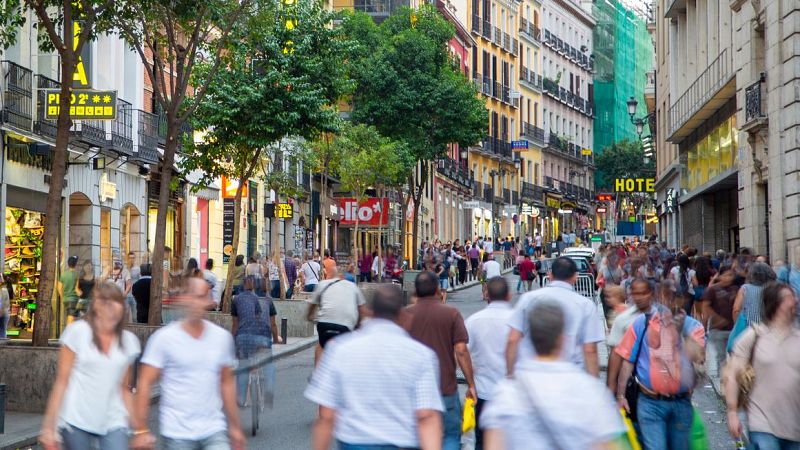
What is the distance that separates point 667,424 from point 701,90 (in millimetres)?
28064

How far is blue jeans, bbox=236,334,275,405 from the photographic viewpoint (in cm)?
1437

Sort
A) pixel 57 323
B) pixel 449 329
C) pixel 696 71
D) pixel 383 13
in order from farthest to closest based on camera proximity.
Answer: pixel 383 13 < pixel 696 71 < pixel 57 323 < pixel 449 329

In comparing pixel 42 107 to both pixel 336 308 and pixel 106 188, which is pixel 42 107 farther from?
pixel 336 308

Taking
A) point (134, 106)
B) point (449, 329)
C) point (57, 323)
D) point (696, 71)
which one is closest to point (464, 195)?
point (696, 71)

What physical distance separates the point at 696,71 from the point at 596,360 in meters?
30.9

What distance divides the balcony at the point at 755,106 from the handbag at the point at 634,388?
18013 millimetres

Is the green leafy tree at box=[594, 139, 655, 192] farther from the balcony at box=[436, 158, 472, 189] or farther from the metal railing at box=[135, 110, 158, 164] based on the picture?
the metal railing at box=[135, 110, 158, 164]

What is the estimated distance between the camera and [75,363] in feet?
26.9

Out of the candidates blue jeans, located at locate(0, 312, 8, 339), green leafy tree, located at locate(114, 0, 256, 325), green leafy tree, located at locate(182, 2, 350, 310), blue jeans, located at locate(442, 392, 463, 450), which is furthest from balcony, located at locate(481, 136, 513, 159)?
blue jeans, located at locate(442, 392, 463, 450)

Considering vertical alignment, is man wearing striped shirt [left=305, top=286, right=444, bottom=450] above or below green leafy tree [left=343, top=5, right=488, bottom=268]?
below

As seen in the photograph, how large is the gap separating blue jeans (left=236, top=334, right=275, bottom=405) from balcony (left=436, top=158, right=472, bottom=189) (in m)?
58.7

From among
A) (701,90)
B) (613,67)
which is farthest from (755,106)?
(613,67)

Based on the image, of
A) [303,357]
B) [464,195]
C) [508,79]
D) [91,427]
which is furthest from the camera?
[508,79]

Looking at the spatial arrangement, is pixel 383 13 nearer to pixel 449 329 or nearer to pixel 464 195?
pixel 464 195
